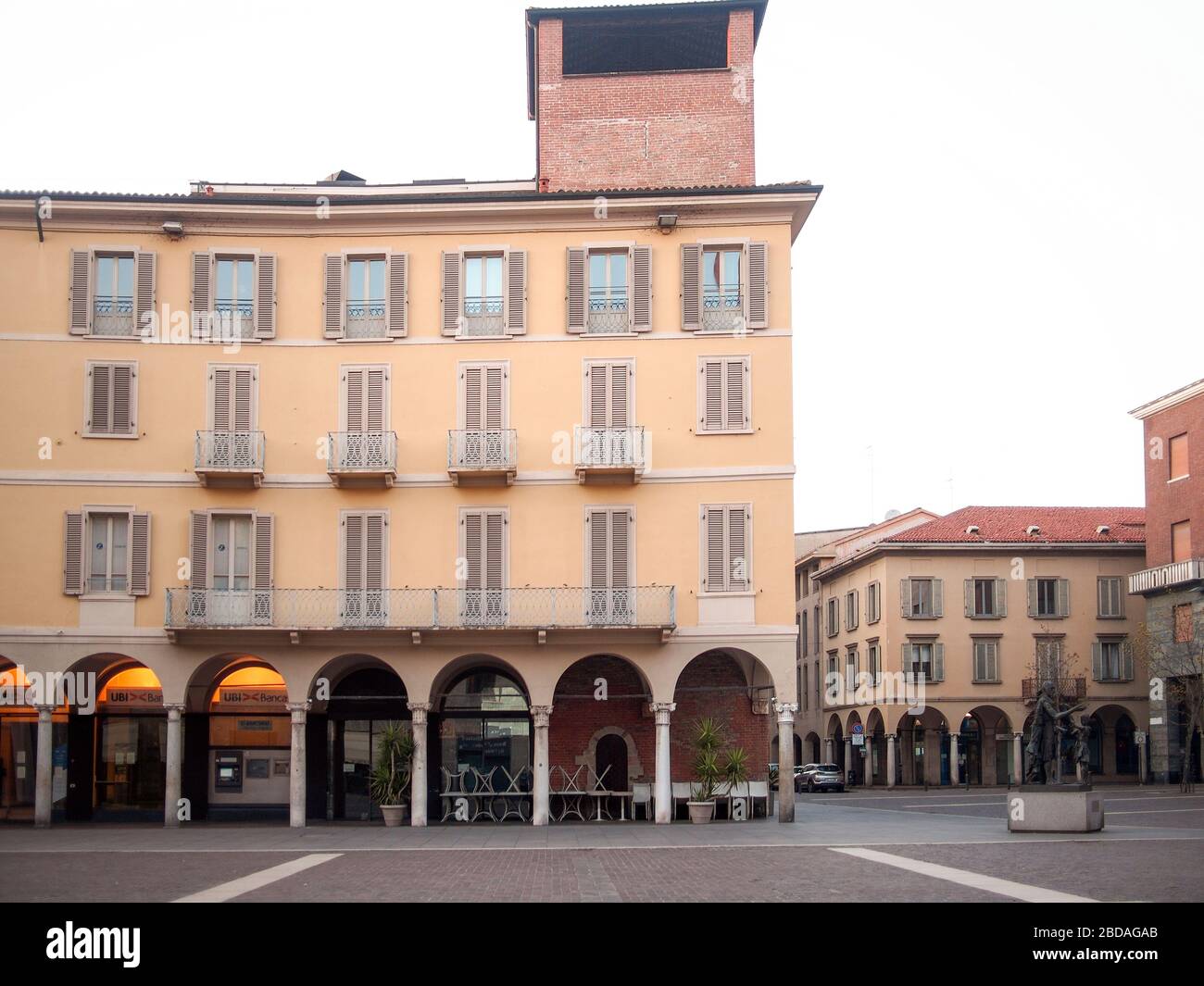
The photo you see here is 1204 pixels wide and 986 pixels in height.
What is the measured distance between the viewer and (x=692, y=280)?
33.1 m

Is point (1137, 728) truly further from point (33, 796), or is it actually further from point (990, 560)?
point (33, 796)

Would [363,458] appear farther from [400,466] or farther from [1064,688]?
[1064,688]

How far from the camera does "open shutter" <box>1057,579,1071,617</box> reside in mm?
66188

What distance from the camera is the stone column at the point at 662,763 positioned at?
3166 cm

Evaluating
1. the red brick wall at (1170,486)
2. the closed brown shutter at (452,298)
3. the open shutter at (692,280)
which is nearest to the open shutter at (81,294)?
the closed brown shutter at (452,298)

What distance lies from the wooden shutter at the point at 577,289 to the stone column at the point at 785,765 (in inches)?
382

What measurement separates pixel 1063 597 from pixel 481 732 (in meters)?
39.8

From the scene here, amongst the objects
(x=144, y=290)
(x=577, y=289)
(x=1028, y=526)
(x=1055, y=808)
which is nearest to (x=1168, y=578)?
(x=1028, y=526)

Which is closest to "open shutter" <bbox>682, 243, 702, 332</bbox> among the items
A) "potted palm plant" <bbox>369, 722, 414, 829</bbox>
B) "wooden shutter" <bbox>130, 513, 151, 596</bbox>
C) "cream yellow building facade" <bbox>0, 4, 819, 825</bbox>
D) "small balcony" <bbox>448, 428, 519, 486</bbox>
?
"cream yellow building facade" <bbox>0, 4, 819, 825</bbox>

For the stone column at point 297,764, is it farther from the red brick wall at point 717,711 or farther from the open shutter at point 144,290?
the open shutter at point 144,290

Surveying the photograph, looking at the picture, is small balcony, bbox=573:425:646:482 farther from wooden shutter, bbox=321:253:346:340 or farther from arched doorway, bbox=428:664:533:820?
wooden shutter, bbox=321:253:346:340

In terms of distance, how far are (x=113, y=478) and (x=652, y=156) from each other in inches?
599

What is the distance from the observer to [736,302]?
33156mm
